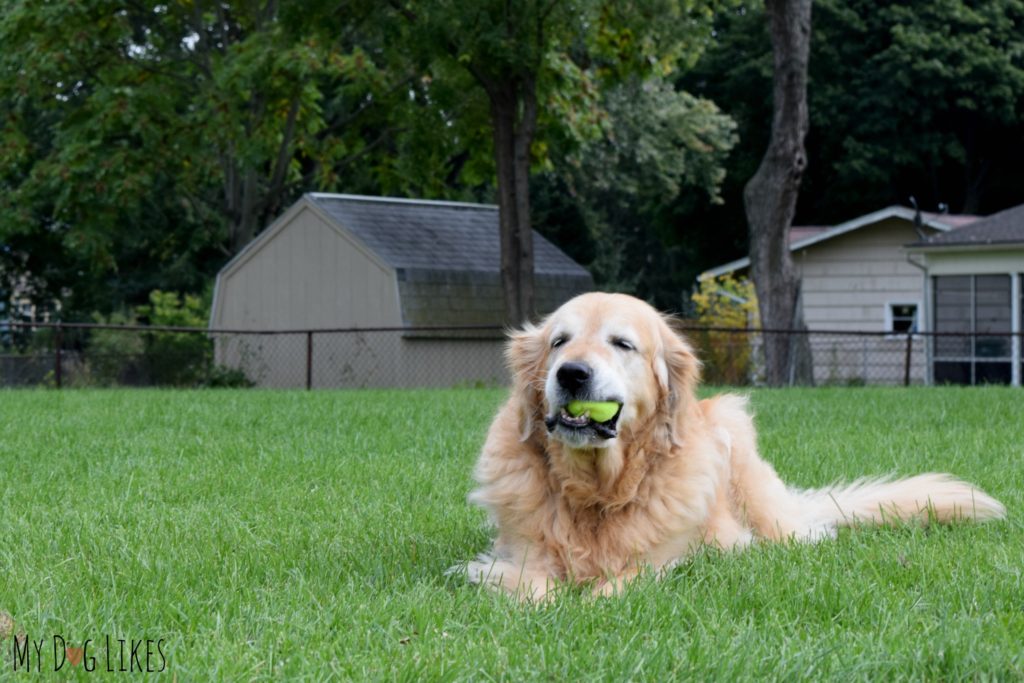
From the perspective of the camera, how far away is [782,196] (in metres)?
20.3

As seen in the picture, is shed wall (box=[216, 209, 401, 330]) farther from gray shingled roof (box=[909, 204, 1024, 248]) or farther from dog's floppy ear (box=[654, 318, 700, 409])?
dog's floppy ear (box=[654, 318, 700, 409])

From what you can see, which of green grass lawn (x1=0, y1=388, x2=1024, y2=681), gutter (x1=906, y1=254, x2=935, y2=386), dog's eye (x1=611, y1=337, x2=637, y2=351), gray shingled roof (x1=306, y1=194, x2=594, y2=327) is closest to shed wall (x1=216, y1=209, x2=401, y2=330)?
gray shingled roof (x1=306, y1=194, x2=594, y2=327)

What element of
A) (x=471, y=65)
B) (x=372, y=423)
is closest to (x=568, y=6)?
(x=471, y=65)

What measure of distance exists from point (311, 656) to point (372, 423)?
7.70m

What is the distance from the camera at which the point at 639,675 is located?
313 centimetres

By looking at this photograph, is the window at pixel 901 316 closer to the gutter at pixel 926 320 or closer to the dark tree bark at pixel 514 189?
the gutter at pixel 926 320

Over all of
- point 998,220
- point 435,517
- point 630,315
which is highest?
point 998,220

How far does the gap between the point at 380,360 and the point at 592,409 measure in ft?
65.1

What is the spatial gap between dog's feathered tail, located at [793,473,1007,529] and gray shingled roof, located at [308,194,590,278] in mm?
19342

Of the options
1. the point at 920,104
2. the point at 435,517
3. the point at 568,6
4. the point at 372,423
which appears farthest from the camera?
the point at 920,104

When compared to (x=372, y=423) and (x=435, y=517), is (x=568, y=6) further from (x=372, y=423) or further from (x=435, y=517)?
(x=435, y=517)

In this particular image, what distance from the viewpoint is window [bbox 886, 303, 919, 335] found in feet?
90.4

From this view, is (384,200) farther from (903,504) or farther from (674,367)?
(674,367)

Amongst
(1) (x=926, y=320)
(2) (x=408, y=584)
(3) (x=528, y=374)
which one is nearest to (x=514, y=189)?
(1) (x=926, y=320)
